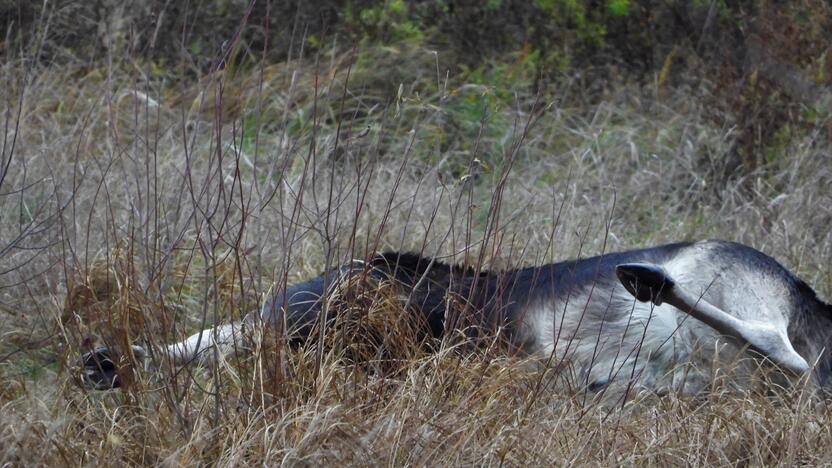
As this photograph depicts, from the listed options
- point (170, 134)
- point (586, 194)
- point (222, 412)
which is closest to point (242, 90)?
point (170, 134)

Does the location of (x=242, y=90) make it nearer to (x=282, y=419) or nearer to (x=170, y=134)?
(x=170, y=134)

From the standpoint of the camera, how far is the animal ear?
3889 mm

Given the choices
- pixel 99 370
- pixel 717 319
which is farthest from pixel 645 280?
pixel 99 370

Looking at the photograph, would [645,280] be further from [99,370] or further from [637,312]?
[99,370]

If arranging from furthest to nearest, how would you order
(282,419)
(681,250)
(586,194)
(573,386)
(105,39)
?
(105,39)
(586,194)
(681,250)
(573,386)
(282,419)

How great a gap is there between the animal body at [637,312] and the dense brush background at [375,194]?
0.12 m

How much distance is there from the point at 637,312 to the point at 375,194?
101 inches

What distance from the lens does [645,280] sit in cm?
391

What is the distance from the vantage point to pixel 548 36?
380 inches

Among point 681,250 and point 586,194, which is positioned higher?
point 681,250

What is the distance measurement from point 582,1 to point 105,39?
3594mm

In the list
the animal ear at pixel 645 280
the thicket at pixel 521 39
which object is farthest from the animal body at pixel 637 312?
the thicket at pixel 521 39

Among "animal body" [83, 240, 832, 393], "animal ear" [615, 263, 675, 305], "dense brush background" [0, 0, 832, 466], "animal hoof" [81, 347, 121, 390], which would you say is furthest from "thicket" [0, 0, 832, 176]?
"animal hoof" [81, 347, 121, 390]

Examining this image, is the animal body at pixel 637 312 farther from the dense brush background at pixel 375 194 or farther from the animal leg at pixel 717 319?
the dense brush background at pixel 375 194
